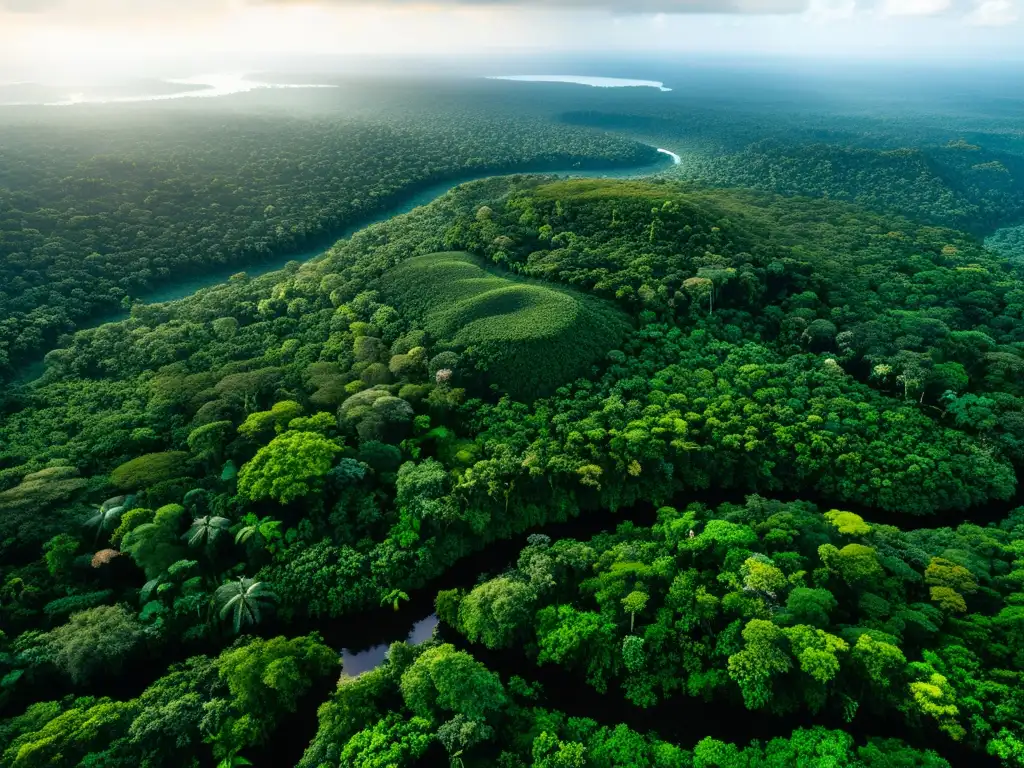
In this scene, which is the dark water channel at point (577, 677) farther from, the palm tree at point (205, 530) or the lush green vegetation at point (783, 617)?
the palm tree at point (205, 530)

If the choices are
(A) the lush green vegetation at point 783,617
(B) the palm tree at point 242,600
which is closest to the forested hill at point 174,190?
A: (B) the palm tree at point 242,600

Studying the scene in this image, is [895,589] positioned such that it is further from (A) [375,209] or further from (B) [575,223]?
(A) [375,209]

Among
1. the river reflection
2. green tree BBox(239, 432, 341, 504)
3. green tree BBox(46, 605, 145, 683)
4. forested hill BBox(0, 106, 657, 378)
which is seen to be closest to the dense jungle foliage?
green tree BBox(46, 605, 145, 683)

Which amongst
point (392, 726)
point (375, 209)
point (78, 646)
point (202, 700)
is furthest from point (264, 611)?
point (375, 209)

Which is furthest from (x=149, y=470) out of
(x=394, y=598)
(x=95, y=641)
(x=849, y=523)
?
(x=849, y=523)

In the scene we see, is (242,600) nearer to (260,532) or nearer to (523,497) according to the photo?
(260,532)

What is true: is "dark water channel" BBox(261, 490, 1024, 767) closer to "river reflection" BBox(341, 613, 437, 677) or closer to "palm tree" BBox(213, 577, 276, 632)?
"river reflection" BBox(341, 613, 437, 677)
